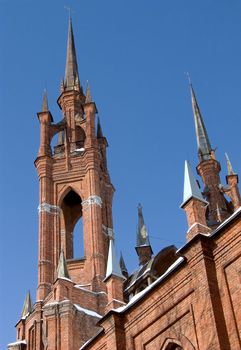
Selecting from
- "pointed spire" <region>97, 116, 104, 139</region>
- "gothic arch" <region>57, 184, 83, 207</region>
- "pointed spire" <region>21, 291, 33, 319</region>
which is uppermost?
"pointed spire" <region>97, 116, 104, 139</region>

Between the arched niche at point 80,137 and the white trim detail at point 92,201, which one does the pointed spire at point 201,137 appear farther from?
the white trim detail at point 92,201

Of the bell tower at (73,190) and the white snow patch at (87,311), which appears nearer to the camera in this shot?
the white snow patch at (87,311)

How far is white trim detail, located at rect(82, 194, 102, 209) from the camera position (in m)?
33.1

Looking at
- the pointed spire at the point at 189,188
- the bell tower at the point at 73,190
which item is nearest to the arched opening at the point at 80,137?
the bell tower at the point at 73,190

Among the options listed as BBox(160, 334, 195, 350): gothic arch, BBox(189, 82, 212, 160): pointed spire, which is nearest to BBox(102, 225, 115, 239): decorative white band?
BBox(189, 82, 212, 160): pointed spire

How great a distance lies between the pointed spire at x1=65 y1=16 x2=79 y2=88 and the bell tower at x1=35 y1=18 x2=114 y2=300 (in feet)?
0.52

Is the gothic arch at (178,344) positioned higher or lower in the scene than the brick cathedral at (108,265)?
lower

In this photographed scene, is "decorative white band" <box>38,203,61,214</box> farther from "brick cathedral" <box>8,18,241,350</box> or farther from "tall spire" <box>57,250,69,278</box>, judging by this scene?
"tall spire" <box>57,250,69,278</box>

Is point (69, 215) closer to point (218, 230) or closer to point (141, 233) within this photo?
point (141, 233)

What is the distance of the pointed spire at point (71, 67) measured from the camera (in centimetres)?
4072

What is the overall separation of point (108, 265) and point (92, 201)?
8897 mm

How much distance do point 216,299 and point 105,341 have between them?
18.3 feet

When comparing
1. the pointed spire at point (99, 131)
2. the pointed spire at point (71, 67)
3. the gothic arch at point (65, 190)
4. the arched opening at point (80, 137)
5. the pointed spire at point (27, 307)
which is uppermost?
the pointed spire at point (71, 67)

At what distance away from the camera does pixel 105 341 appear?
22875mm
